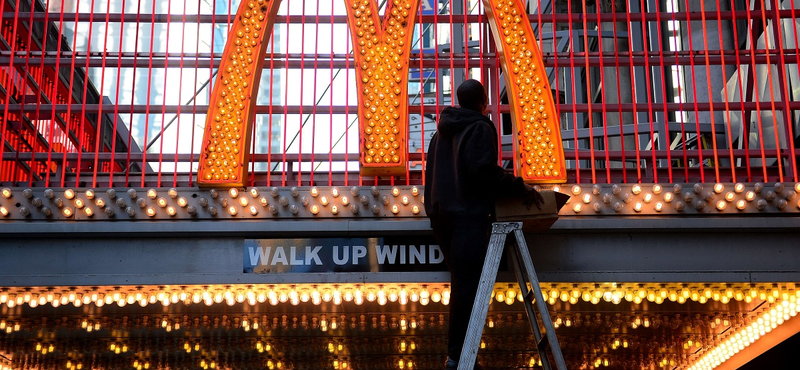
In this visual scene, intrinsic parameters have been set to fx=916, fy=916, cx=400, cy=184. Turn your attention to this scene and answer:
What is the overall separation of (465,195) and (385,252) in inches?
54.8

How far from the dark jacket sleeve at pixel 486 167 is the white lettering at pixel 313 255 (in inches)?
70.1

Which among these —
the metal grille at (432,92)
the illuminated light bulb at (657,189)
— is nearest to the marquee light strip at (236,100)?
the metal grille at (432,92)

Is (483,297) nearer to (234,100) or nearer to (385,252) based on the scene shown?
(385,252)

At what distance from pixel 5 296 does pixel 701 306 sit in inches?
250

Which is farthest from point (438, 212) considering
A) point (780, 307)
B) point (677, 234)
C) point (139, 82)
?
point (139, 82)

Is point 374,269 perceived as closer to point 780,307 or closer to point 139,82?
point 780,307

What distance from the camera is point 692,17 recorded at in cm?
968

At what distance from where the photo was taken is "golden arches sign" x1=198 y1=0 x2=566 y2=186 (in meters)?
8.08

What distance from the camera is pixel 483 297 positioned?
20.5ft

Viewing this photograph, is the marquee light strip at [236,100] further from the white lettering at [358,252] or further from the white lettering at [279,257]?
the white lettering at [358,252]

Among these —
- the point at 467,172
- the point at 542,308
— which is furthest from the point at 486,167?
the point at 542,308

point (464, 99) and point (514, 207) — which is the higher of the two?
point (464, 99)

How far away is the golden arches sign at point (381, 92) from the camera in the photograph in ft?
26.5

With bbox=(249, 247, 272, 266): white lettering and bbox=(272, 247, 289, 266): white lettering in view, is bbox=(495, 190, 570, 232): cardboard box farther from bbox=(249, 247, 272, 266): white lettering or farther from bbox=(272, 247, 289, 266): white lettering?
bbox=(249, 247, 272, 266): white lettering
